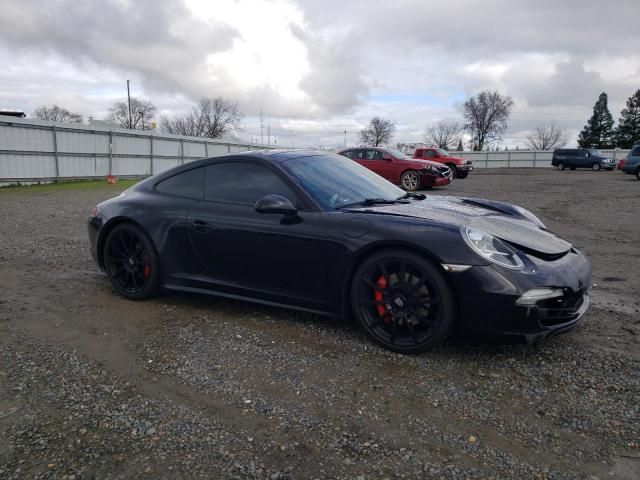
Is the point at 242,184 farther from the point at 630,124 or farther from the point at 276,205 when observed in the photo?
the point at 630,124

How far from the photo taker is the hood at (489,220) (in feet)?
10.4

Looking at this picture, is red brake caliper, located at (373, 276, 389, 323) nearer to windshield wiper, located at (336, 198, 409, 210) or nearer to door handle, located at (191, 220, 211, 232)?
windshield wiper, located at (336, 198, 409, 210)

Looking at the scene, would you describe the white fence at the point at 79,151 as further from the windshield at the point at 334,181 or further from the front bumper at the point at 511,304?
the front bumper at the point at 511,304

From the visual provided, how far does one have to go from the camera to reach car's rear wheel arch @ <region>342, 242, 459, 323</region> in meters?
2.94

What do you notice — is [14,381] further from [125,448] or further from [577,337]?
[577,337]

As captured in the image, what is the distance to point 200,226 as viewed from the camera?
3.86 m

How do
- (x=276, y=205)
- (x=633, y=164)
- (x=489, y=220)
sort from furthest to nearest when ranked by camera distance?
(x=633, y=164) → (x=489, y=220) → (x=276, y=205)

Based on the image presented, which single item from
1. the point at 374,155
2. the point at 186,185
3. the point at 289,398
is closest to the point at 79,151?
the point at 374,155

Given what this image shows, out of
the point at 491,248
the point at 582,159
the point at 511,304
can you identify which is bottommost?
the point at 511,304

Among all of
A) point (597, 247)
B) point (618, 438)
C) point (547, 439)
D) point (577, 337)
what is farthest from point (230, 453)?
point (597, 247)

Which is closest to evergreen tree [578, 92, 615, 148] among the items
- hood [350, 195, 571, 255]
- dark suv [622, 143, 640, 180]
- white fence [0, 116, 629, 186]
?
dark suv [622, 143, 640, 180]

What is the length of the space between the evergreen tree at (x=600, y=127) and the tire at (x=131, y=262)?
79.1 m

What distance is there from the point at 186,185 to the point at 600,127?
80826mm

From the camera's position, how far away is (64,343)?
3357mm
